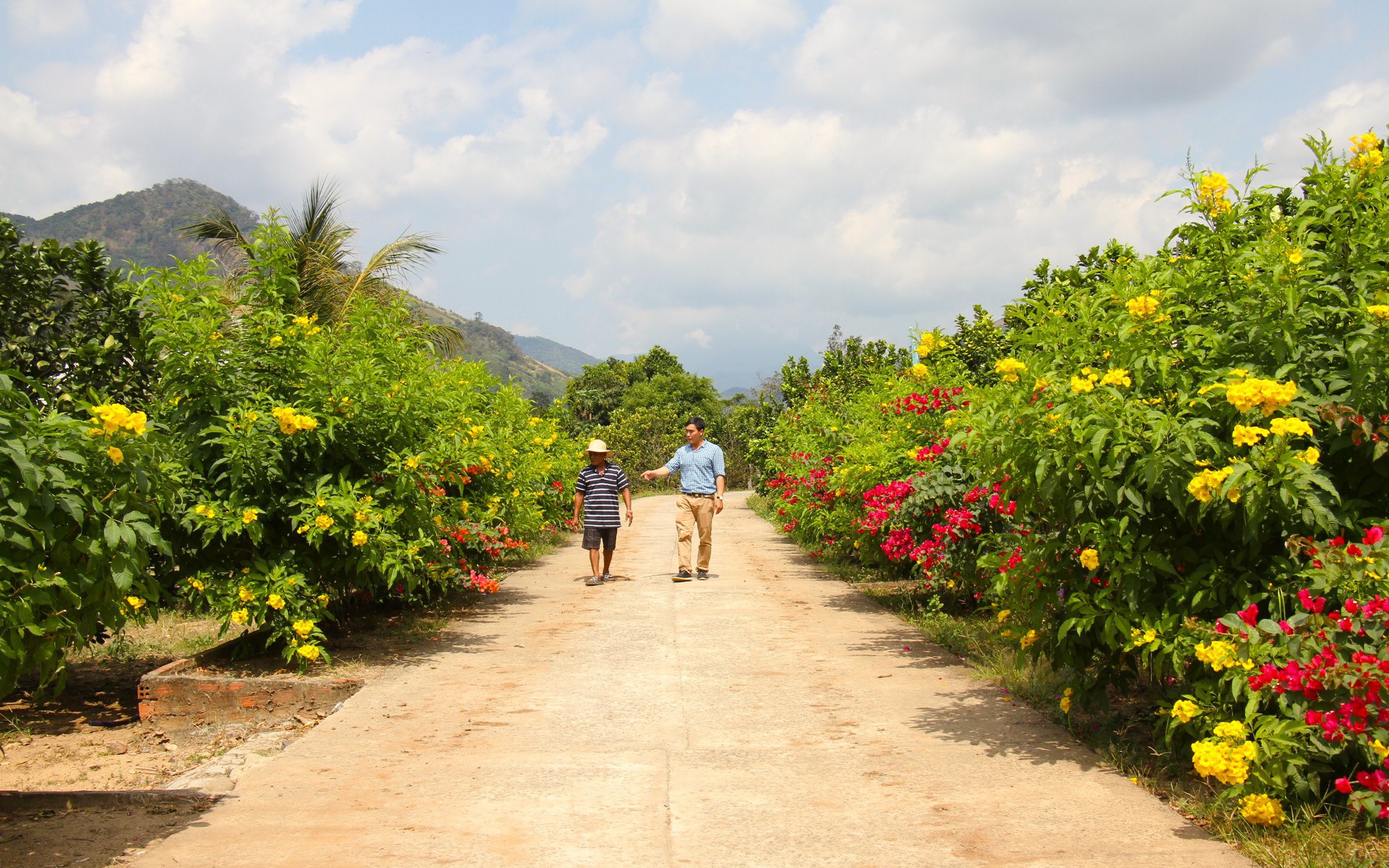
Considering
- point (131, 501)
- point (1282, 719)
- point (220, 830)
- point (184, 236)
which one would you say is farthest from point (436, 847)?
point (184, 236)

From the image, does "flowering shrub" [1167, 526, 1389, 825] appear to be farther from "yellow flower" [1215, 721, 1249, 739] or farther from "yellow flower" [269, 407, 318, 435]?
"yellow flower" [269, 407, 318, 435]

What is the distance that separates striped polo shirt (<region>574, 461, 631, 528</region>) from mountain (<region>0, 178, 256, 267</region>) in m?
116

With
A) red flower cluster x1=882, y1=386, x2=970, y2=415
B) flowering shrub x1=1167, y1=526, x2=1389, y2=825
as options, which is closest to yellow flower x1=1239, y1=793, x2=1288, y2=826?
flowering shrub x1=1167, y1=526, x2=1389, y2=825

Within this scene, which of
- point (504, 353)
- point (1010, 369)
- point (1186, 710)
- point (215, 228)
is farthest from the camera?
point (504, 353)

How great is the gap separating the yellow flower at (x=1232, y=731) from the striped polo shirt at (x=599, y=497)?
8413 millimetres

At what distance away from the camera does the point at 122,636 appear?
25.9 feet

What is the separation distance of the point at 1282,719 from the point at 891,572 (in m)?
8.25

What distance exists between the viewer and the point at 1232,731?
3.84 metres

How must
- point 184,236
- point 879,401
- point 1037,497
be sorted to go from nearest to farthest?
1. point 1037,497
2. point 879,401
3. point 184,236

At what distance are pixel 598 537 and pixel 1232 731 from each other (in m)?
8.80

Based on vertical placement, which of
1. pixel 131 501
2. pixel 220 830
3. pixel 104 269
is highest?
pixel 104 269

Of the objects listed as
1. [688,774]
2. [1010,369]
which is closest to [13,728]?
[688,774]

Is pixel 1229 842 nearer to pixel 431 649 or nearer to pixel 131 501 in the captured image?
pixel 131 501

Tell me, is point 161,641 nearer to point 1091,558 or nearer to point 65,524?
Result: point 65,524
